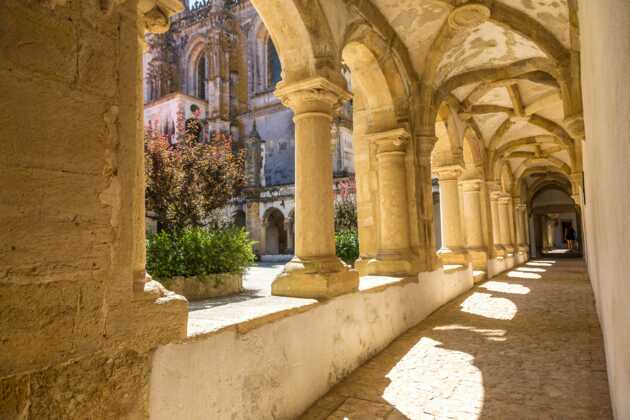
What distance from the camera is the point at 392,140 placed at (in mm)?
5016

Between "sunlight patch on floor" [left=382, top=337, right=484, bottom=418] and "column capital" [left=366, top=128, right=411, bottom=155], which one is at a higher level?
"column capital" [left=366, top=128, right=411, bottom=155]

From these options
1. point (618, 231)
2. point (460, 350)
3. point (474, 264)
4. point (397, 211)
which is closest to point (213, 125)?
point (474, 264)

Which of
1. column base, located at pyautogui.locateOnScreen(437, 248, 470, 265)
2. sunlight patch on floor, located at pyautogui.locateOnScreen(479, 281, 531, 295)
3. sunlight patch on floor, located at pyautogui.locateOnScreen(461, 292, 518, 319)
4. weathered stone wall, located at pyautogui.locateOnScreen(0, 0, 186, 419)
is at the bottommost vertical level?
sunlight patch on floor, located at pyautogui.locateOnScreen(479, 281, 531, 295)

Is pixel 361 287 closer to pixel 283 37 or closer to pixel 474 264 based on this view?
pixel 283 37

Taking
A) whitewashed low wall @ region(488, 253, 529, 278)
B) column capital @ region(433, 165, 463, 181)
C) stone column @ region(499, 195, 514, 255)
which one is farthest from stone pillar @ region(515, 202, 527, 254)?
column capital @ region(433, 165, 463, 181)

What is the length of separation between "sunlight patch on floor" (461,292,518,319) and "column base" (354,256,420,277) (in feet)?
3.88

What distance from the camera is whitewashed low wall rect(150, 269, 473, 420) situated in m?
1.77

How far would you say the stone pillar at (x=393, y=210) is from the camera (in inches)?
191

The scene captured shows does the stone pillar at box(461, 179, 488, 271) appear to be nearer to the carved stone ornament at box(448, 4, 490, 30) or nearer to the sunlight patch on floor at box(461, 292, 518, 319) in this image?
the sunlight patch on floor at box(461, 292, 518, 319)

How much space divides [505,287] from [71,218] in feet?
25.2

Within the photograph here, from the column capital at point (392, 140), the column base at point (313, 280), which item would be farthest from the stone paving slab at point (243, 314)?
the column capital at point (392, 140)

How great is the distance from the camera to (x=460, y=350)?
12.2 ft

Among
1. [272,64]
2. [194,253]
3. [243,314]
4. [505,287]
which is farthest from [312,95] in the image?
[272,64]

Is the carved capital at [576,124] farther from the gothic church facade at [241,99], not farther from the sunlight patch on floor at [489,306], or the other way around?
the gothic church facade at [241,99]
